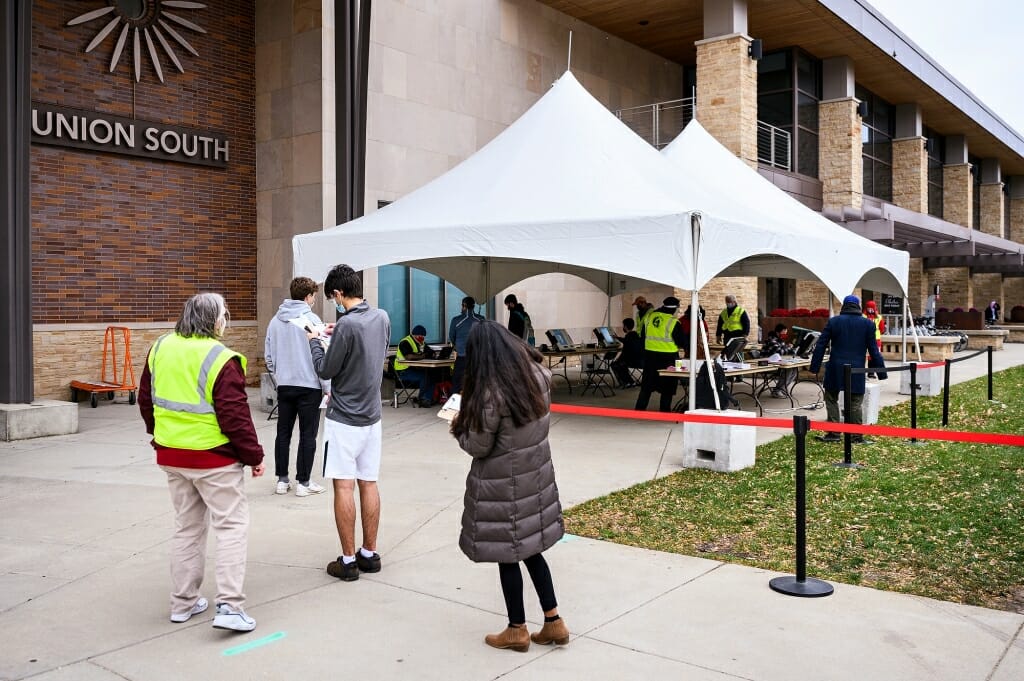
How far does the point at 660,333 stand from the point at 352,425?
7.35 meters

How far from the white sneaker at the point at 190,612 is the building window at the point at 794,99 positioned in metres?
22.4

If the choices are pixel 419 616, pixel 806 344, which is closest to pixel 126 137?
pixel 806 344

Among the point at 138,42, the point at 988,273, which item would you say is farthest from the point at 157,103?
the point at 988,273

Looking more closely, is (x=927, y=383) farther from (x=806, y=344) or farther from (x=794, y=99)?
(x=794, y=99)

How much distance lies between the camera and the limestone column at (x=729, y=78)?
19.9 meters

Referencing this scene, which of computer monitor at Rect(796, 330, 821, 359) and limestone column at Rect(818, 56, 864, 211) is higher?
limestone column at Rect(818, 56, 864, 211)

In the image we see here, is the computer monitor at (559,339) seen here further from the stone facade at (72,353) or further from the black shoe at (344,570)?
the black shoe at (344,570)

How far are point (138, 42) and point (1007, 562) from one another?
1472 cm

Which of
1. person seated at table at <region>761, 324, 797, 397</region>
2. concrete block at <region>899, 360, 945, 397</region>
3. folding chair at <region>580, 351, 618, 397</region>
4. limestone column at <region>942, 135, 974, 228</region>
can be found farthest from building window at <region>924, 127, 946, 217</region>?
folding chair at <region>580, 351, 618, 397</region>

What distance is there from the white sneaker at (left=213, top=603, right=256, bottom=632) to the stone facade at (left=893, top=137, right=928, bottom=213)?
33.5m

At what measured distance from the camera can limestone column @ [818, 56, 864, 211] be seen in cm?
2545

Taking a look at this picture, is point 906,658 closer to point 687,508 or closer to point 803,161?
point 687,508

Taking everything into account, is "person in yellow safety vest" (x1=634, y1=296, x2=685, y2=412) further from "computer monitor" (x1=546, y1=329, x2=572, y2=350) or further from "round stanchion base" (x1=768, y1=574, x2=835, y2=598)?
"round stanchion base" (x1=768, y1=574, x2=835, y2=598)

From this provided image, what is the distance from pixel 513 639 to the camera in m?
4.13
